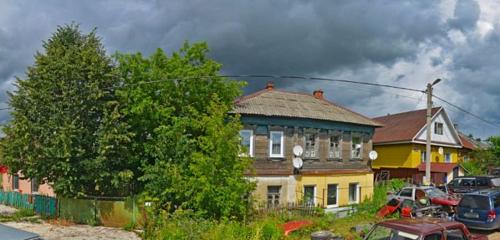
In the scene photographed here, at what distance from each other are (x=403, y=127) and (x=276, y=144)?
18.8 m

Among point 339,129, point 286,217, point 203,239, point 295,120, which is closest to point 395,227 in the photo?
point 203,239

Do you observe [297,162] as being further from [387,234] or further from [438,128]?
[438,128]

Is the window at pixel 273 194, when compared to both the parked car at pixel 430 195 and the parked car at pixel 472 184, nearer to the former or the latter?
the parked car at pixel 430 195

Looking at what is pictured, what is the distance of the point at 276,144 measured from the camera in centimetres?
2297

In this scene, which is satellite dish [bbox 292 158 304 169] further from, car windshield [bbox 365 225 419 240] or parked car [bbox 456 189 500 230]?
car windshield [bbox 365 225 419 240]

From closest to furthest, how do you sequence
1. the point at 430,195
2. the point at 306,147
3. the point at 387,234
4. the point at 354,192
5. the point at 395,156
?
1. the point at 387,234
2. the point at 430,195
3. the point at 306,147
4. the point at 354,192
5. the point at 395,156

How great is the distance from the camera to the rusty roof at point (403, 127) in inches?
1395

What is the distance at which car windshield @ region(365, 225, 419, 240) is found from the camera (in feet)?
28.6

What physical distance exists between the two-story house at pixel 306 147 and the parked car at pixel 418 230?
37.3 feet

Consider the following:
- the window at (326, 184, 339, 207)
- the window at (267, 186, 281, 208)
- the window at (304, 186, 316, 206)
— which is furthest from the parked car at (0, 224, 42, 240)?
the window at (326, 184, 339, 207)

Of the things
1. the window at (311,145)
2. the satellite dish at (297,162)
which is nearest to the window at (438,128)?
the window at (311,145)

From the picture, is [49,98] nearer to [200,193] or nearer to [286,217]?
[200,193]

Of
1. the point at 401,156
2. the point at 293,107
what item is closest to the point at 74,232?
the point at 293,107

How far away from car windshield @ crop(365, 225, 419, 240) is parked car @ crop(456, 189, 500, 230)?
830 centimetres
